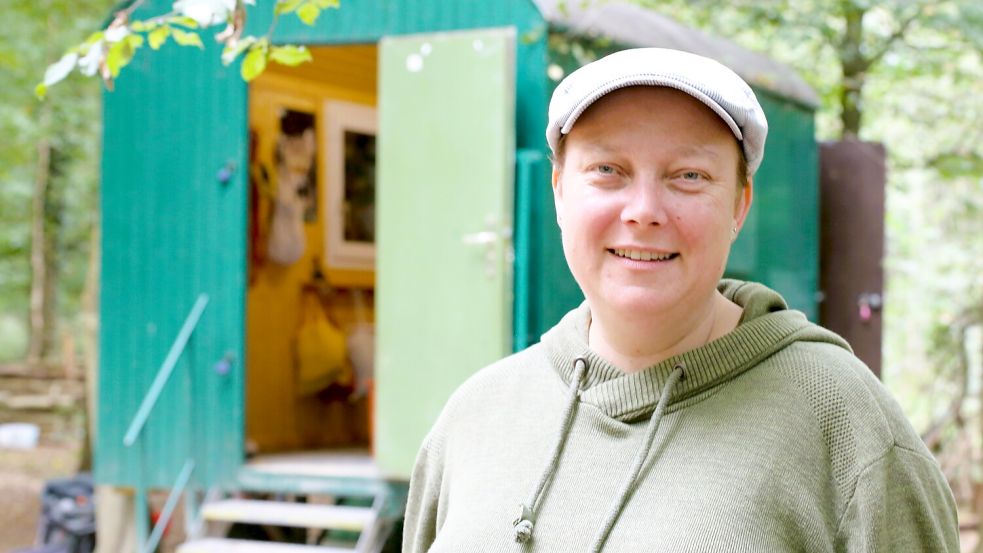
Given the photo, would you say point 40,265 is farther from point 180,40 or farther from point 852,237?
point 180,40

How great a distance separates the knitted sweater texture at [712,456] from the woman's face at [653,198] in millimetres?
105

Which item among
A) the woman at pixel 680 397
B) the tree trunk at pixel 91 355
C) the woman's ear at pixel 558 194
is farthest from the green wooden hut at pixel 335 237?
the woman at pixel 680 397

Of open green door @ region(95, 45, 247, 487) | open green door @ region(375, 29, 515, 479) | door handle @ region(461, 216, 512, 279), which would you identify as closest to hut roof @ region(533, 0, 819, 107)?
open green door @ region(375, 29, 515, 479)

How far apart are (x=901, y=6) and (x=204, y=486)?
18.6 ft

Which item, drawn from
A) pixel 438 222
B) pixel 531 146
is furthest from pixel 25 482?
pixel 531 146

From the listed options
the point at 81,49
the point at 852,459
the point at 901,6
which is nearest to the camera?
the point at 852,459

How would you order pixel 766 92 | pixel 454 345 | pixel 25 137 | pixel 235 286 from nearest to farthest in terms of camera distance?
pixel 454 345 < pixel 235 286 < pixel 766 92 < pixel 25 137

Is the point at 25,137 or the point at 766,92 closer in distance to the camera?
the point at 766,92

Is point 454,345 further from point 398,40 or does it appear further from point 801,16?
point 801,16

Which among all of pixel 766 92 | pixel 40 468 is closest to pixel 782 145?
pixel 766 92

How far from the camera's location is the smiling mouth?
158 cm

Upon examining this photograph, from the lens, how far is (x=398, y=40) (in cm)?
591

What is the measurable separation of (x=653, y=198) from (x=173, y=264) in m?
5.25

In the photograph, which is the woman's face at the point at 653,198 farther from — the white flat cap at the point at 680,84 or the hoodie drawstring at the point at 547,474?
the hoodie drawstring at the point at 547,474
